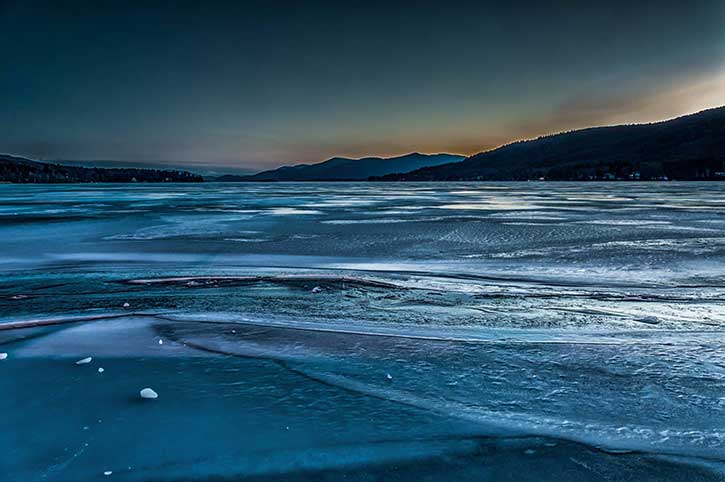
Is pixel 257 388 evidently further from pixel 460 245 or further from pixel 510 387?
pixel 460 245

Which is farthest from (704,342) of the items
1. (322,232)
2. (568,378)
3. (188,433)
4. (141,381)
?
(322,232)

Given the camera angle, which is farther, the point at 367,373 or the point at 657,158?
the point at 657,158

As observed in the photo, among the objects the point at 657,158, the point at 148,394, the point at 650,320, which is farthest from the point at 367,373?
the point at 657,158

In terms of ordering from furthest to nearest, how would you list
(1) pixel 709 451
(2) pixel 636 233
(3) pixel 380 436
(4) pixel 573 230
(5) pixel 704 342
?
(4) pixel 573 230 < (2) pixel 636 233 < (5) pixel 704 342 < (3) pixel 380 436 < (1) pixel 709 451

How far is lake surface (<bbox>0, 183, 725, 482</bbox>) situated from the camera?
2.64 metres

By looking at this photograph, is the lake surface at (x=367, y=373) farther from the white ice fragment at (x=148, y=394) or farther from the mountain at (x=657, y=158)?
the mountain at (x=657, y=158)

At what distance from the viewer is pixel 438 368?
3.87 metres

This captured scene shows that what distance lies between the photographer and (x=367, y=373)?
381 centimetres

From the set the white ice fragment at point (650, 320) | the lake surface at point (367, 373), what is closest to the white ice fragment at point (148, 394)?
the lake surface at point (367, 373)

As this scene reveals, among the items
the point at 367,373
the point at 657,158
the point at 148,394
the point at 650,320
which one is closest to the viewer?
the point at 148,394

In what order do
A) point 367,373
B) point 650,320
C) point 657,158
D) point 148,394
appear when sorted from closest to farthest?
point 148,394, point 367,373, point 650,320, point 657,158

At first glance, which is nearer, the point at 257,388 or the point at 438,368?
the point at 257,388

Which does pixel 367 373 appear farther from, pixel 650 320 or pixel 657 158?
pixel 657 158

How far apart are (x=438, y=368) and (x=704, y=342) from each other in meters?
2.43
